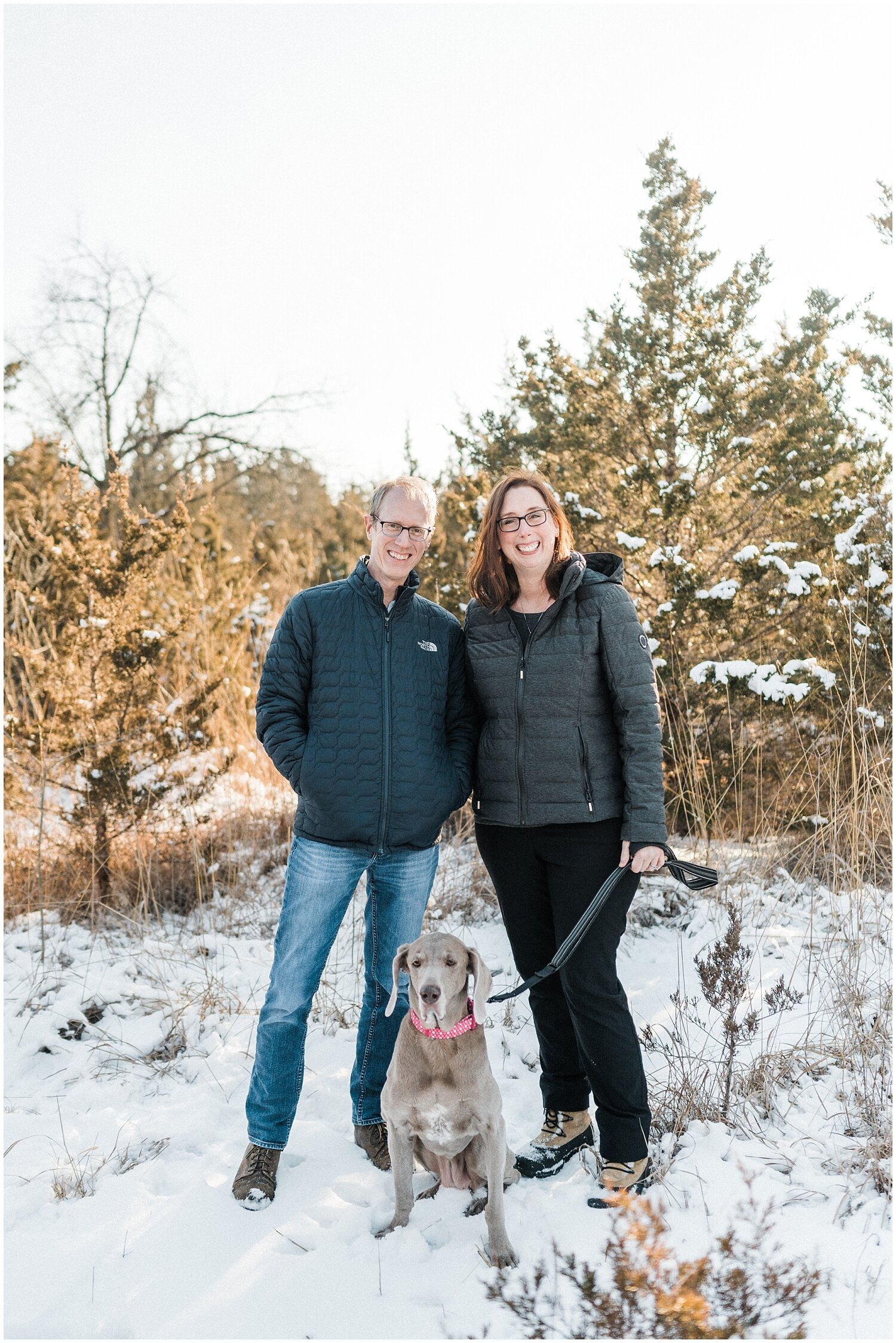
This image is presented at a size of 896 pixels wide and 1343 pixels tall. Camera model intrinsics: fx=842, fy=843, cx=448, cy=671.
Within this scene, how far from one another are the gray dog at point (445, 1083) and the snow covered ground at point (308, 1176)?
0.58 ft

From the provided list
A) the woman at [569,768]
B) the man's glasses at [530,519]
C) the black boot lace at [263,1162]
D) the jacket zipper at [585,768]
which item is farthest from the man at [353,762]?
the jacket zipper at [585,768]

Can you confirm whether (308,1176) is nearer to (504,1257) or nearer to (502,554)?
(504,1257)

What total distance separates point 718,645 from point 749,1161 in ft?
11.2

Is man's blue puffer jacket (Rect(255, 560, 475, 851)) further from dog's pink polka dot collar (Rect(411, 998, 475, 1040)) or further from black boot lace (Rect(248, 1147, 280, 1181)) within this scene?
black boot lace (Rect(248, 1147, 280, 1181))

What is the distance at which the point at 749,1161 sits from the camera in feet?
9.65

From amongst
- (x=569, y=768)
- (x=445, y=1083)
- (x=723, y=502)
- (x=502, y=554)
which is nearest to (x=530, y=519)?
(x=502, y=554)

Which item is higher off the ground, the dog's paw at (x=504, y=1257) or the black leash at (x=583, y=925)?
the black leash at (x=583, y=925)

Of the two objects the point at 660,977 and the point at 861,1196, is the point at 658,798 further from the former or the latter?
the point at 660,977

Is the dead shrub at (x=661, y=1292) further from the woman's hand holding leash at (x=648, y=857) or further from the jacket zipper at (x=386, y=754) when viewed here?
the jacket zipper at (x=386, y=754)

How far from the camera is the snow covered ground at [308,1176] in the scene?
95.4 inches

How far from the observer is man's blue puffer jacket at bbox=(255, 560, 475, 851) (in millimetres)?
2902

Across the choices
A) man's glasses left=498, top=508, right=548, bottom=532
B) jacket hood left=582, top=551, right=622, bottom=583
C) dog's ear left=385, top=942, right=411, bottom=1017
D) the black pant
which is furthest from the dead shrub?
man's glasses left=498, top=508, right=548, bottom=532

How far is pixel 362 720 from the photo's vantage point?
2922 millimetres

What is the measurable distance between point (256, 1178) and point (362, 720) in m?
1.61
